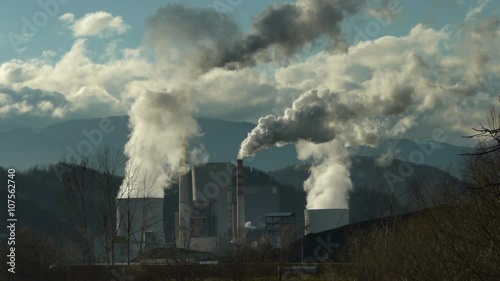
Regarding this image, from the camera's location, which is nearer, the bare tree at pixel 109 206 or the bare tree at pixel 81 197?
the bare tree at pixel 109 206

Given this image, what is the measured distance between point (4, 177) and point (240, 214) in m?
43.7

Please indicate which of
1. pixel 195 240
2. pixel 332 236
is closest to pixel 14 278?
pixel 332 236

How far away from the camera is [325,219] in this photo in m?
79.2

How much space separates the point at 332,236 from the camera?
5619 cm

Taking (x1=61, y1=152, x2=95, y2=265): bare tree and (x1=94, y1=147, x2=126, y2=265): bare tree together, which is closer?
(x1=94, y1=147, x2=126, y2=265): bare tree

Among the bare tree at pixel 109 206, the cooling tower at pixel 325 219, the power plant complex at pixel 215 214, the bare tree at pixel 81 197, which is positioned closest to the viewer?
the bare tree at pixel 109 206

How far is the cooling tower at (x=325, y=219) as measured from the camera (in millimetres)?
78675

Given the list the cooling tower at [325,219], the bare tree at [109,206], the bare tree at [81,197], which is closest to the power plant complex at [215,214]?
the cooling tower at [325,219]

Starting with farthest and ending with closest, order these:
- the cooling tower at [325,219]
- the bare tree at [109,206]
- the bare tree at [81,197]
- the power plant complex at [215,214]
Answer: the cooling tower at [325,219] < the power plant complex at [215,214] < the bare tree at [81,197] < the bare tree at [109,206]

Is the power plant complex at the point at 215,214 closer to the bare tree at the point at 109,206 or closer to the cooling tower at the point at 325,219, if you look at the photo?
the cooling tower at the point at 325,219

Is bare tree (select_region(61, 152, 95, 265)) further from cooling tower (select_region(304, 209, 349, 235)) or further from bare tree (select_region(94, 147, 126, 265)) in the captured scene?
cooling tower (select_region(304, 209, 349, 235))

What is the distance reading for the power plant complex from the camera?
215 feet

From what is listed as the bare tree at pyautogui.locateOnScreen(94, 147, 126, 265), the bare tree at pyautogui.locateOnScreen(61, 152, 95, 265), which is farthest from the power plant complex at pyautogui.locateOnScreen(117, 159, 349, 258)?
the bare tree at pyautogui.locateOnScreen(61, 152, 95, 265)

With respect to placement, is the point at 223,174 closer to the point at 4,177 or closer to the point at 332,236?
the point at 4,177
